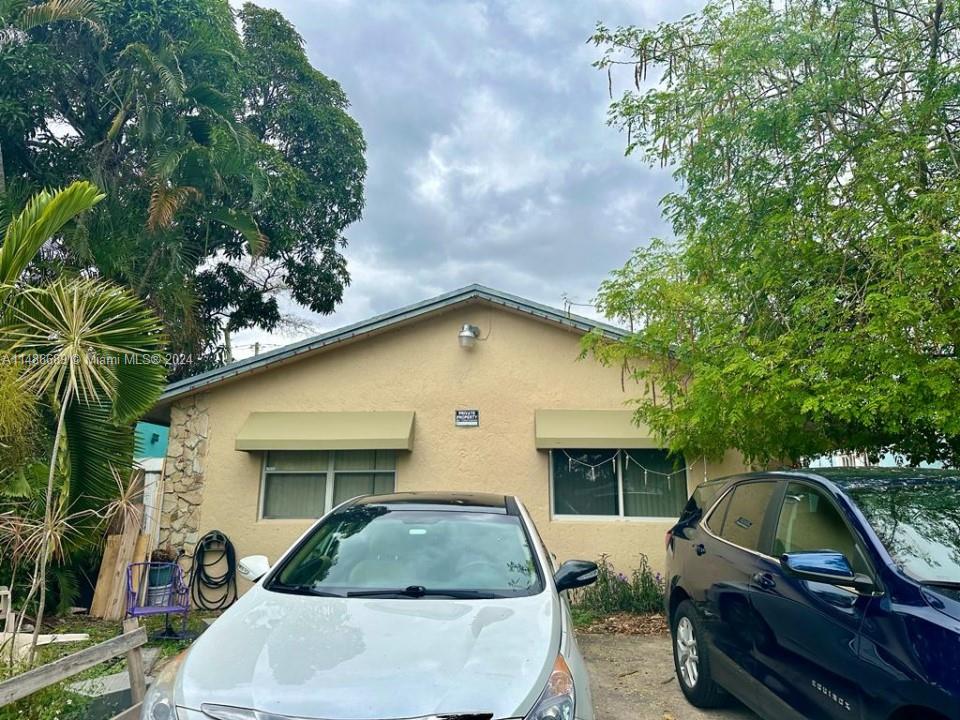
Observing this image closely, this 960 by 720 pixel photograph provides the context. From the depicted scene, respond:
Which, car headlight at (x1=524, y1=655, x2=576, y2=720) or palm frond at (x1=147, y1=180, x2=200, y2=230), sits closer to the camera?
car headlight at (x1=524, y1=655, x2=576, y2=720)

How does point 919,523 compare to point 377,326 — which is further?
point 377,326

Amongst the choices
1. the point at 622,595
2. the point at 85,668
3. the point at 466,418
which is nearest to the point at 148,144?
the point at 466,418

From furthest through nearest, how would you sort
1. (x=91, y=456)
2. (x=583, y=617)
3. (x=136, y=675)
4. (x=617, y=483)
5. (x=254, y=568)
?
(x=617, y=483)
(x=583, y=617)
(x=91, y=456)
(x=136, y=675)
(x=254, y=568)

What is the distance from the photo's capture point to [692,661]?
430cm

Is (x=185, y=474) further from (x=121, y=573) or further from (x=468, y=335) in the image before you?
(x=468, y=335)

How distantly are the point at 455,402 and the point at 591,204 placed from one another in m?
4.90

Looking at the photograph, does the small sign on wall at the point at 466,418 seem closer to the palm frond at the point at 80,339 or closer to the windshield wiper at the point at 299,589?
the palm frond at the point at 80,339

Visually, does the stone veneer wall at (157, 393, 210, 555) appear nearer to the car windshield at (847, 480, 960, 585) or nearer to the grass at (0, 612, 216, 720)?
the grass at (0, 612, 216, 720)

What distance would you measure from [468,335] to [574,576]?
17.2 feet

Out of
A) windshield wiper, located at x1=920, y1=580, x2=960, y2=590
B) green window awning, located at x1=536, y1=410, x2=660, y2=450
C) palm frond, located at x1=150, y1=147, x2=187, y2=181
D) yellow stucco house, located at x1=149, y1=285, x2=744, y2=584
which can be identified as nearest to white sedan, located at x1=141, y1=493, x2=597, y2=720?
windshield wiper, located at x1=920, y1=580, x2=960, y2=590

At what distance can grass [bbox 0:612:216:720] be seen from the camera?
3.32 metres

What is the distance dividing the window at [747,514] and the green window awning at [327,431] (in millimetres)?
4589

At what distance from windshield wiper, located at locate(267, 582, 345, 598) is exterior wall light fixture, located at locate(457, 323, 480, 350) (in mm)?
5482

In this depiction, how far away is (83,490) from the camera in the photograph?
4465 millimetres
